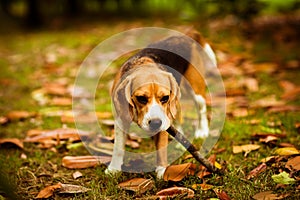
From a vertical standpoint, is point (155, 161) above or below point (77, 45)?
below

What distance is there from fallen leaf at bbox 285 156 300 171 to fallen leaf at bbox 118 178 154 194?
1.03m

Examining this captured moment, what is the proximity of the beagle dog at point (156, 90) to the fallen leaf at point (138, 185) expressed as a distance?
0.15m

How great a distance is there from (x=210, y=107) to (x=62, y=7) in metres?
10.2

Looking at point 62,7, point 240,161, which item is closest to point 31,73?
point 240,161

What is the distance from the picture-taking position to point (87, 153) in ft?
12.5

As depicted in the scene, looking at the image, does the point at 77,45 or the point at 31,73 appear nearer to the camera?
the point at 31,73

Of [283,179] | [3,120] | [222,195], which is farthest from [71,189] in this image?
[3,120]

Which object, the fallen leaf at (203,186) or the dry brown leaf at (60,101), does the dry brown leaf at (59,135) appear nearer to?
the dry brown leaf at (60,101)

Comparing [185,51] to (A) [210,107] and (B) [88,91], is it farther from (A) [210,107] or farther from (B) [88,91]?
(B) [88,91]

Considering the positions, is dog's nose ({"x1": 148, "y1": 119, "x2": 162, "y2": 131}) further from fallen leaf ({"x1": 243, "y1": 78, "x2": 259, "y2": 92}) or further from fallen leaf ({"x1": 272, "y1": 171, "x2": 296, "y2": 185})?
fallen leaf ({"x1": 243, "y1": 78, "x2": 259, "y2": 92})

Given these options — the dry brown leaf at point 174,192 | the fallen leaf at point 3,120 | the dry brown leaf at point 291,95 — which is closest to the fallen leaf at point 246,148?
the dry brown leaf at point 174,192

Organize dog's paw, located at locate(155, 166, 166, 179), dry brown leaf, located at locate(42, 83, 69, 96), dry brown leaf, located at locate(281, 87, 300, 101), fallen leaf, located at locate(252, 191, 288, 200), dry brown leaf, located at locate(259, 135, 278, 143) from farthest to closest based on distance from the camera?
dry brown leaf, located at locate(42, 83, 69, 96)
dry brown leaf, located at locate(281, 87, 300, 101)
dry brown leaf, located at locate(259, 135, 278, 143)
dog's paw, located at locate(155, 166, 166, 179)
fallen leaf, located at locate(252, 191, 288, 200)

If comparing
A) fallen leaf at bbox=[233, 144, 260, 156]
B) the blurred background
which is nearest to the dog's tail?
fallen leaf at bbox=[233, 144, 260, 156]

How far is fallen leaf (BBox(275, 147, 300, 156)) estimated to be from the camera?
3.32m
